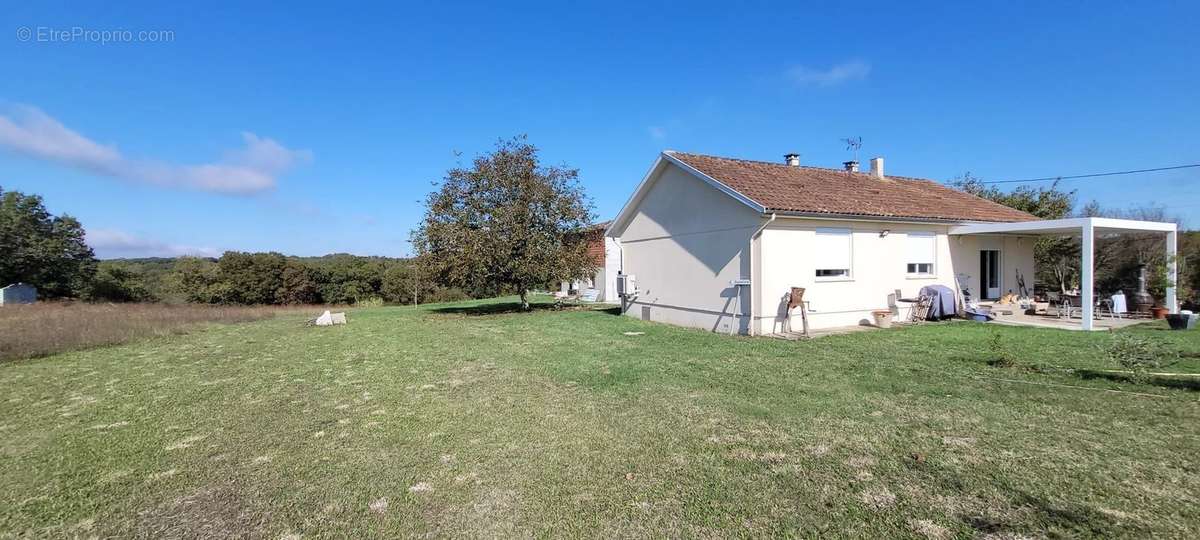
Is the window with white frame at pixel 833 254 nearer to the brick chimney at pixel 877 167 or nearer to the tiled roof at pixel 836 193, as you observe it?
the tiled roof at pixel 836 193

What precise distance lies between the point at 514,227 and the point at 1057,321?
15358mm

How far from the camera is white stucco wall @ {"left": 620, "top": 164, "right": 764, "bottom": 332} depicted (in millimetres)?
11852

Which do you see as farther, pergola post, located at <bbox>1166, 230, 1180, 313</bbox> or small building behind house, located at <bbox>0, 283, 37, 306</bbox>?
small building behind house, located at <bbox>0, 283, 37, 306</bbox>

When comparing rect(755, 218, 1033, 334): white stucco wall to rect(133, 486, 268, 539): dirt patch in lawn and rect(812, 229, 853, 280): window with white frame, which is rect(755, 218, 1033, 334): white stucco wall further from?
rect(133, 486, 268, 539): dirt patch in lawn

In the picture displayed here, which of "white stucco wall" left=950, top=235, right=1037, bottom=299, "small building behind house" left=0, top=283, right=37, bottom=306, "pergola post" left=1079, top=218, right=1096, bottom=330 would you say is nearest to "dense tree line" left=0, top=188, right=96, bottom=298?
"small building behind house" left=0, top=283, right=37, bottom=306

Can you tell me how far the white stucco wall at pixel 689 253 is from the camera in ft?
38.9

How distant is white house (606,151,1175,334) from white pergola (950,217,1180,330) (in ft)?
0.14

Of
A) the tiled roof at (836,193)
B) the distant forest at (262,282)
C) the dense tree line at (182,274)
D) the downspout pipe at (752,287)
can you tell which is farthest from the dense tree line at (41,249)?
the downspout pipe at (752,287)

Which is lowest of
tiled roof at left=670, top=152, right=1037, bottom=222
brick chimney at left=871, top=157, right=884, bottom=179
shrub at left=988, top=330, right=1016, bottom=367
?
shrub at left=988, top=330, right=1016, bottom=367

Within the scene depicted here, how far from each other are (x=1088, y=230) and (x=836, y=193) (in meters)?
5.15

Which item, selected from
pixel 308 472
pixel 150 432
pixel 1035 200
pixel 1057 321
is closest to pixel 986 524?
pixel 308 472

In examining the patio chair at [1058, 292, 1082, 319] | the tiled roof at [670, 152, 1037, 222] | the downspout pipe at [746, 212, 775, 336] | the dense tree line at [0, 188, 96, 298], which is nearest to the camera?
the downspout pipe at [746, 212, 775, 336]

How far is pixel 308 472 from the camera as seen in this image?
3.90m

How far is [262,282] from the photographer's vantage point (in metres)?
40.1
